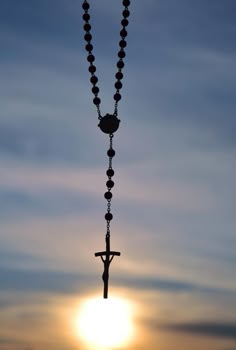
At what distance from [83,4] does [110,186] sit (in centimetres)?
819

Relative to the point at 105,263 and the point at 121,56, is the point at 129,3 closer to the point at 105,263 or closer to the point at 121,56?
the point at 121,56

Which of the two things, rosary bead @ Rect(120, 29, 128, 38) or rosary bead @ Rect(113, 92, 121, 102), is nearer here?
rosary bead @ Rect(120, 29, 128, 38)

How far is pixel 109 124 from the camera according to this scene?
9700 cm

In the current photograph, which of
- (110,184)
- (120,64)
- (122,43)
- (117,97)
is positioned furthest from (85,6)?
(110,184)

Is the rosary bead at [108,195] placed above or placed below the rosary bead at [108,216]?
above

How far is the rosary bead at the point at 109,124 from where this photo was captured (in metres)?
97.0

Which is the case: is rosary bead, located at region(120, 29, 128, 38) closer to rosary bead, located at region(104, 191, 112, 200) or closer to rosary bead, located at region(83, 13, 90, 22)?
rosary bead, located at region(83, 13, 90, 22)

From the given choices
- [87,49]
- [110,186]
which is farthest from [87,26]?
[110,186]

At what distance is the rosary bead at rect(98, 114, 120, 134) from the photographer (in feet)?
318

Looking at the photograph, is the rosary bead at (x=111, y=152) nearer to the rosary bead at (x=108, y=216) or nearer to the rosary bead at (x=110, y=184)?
the rosary bead at (x=110, y=184)

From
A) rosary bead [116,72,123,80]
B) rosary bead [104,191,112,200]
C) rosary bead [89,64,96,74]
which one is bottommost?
rosary bead [104,191,112,200]

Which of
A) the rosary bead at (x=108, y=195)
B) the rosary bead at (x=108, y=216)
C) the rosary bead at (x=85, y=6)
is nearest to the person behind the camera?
the rosary bead at (x=108, y=216)

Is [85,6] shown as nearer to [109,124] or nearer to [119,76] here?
A: [119,76]

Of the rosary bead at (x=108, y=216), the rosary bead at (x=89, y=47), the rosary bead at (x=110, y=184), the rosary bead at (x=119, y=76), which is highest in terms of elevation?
the rosary bead at (x=89, y=47)
